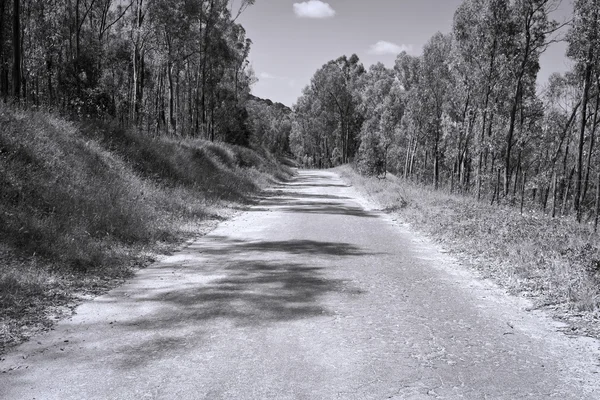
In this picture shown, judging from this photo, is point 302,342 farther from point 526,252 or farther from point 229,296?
point 526,252

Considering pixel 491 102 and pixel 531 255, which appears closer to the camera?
pixel 531 255

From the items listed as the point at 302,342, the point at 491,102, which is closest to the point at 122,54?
the point at 491,102

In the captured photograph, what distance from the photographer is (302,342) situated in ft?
15.1

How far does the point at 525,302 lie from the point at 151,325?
4829 millimetres

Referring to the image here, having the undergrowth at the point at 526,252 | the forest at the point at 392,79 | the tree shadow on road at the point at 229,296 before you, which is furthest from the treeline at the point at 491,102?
the tree shadow on road at the point at 229,296

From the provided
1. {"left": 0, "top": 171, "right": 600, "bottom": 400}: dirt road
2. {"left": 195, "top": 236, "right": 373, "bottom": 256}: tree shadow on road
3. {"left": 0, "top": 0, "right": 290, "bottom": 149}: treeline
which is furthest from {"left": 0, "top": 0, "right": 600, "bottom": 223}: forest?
{"left": 0, "top": 171, "right": 600, "bottom": 400}: dirt road

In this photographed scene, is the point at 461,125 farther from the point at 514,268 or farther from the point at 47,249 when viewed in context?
the point at 47,249

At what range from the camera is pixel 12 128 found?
33.8 feet

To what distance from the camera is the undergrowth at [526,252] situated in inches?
249

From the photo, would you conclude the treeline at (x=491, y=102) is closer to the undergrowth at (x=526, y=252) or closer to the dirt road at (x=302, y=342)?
the undergrowth at (x=526, y=252)

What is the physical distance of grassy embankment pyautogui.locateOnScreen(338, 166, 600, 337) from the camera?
19.6 ft

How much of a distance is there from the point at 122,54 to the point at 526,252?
4082cm

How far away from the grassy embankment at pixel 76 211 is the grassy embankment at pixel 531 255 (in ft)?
19.8

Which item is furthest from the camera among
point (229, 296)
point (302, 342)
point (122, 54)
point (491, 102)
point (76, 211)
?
point (122, 54)
